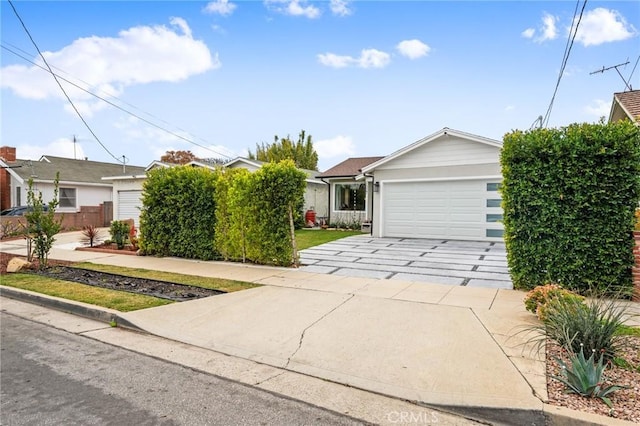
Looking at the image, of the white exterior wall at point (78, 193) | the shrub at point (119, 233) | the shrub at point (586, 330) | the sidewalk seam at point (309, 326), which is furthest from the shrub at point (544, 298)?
the white exterior wall at point (78, 193)

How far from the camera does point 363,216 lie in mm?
19906

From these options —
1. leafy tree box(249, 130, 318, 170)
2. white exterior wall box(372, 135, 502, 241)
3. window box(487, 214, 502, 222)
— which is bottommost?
window box(487, 214, 502, 222)

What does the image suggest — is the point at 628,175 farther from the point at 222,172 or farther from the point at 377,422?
the point at 222,172

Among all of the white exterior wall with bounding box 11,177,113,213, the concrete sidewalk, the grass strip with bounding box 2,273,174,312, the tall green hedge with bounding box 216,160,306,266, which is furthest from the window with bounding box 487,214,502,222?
the white exterior wall with bounding box 11,177,113,213

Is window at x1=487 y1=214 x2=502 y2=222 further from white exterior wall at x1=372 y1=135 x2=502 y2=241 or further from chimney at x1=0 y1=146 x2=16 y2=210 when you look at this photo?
chimney at x1=0 y1=146 x2=16 y2=210

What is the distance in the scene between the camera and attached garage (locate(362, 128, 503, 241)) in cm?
1345

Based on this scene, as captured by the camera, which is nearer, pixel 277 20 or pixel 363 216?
pixel 277 20

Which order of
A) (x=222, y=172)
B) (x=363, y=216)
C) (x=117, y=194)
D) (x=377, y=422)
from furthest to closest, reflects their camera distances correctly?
(x=117, y=194) < (x=363, y=216) < (x=222, y=172) < (x=377, y=422)

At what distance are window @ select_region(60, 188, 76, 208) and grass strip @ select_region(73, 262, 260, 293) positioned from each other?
54.5ft

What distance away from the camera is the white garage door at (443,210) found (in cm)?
1347

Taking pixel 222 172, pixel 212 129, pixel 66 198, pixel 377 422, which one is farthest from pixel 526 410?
pixel 212 129

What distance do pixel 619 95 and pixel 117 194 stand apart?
2464cm

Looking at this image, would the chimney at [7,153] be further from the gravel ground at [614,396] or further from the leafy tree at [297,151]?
the gravel ground at [614,396]

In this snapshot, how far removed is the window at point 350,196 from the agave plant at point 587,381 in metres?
17.3
